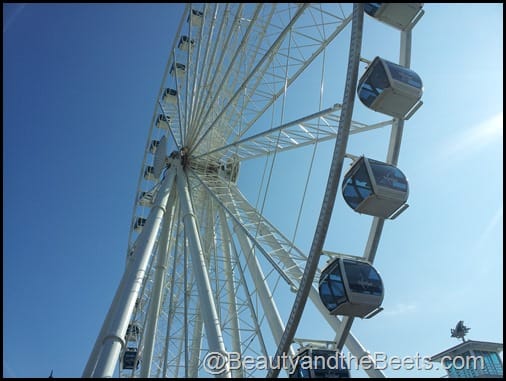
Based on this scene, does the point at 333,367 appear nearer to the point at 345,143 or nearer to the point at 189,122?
the point at 345,143

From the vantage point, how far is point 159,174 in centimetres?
1711

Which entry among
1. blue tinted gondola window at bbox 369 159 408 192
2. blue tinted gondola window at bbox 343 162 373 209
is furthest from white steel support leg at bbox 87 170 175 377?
blue tinted gondola window at bbox 369 159 408 192

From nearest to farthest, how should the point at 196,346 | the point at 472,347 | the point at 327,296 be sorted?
the point at 327,296 → the point at 196,346 → the point at 472,347

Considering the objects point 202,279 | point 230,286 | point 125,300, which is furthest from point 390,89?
point 230,286

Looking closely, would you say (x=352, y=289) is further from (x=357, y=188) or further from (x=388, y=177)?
(x=388, y=177)

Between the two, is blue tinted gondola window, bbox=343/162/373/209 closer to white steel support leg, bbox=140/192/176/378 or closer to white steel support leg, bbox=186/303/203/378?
white steel support leg, bbox=140/192/176/378

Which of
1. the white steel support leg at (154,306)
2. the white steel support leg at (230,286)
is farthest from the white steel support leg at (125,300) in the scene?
the white steel support leg at (230,286)

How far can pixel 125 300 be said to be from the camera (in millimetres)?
9602

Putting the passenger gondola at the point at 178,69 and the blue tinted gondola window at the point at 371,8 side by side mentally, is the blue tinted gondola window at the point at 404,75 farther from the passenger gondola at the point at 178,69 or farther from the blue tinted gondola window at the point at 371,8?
the passenger gondola at the point at 178,69

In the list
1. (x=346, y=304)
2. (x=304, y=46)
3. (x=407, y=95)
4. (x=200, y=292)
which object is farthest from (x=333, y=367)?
(x=304, y=46)

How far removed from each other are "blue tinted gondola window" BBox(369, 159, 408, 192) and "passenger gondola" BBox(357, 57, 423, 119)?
1296mm

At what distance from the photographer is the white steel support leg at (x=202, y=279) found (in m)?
8.69

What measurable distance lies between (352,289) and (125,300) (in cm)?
507

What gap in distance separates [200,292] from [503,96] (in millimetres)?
7268
